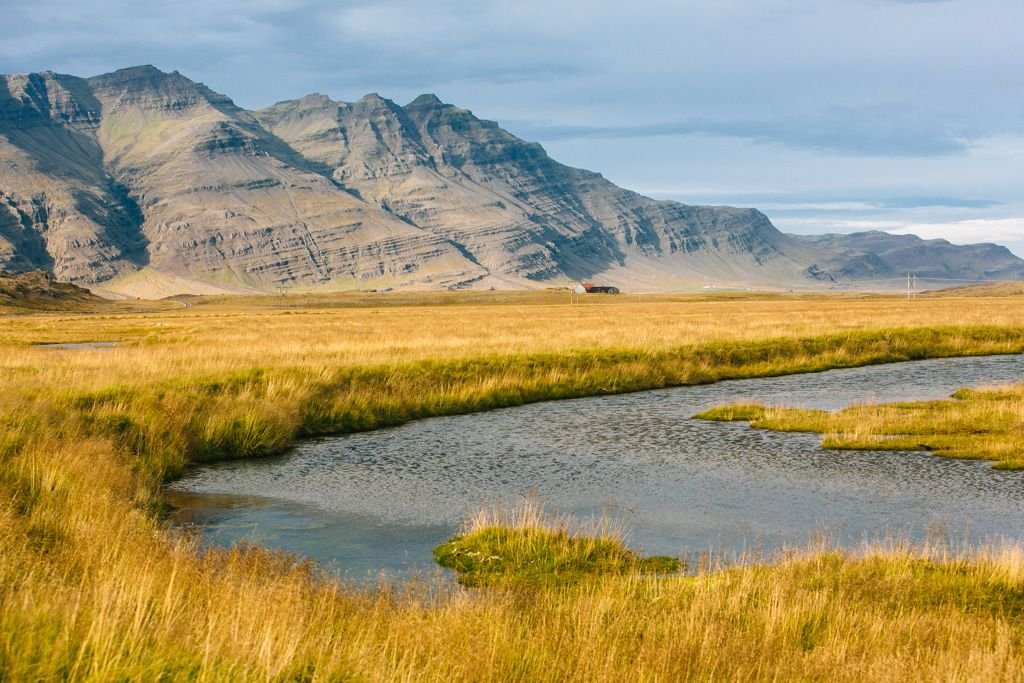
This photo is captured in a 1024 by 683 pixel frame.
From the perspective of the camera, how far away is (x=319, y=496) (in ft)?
59.6

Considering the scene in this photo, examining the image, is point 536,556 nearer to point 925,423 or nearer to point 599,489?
point 599,489

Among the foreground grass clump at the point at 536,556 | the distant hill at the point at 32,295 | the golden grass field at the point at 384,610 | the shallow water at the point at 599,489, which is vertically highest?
the golden grass field at the point at 384,610

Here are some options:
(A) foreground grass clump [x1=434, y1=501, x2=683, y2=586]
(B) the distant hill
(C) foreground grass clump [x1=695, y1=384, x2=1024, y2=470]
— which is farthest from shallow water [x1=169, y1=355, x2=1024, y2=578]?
(B) the distant hill

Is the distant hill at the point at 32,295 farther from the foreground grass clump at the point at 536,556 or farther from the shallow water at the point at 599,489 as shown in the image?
the foreground grass clump at the point at 536,556

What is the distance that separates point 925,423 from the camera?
2525 centimetres

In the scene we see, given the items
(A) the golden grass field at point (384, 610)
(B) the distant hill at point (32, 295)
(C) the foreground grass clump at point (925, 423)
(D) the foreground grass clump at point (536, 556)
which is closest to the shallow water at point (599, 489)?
(D) the foreground grass clump at point (536, 556)

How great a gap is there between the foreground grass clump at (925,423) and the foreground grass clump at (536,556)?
11216 mm

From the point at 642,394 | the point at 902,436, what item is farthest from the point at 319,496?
the point at 642,394

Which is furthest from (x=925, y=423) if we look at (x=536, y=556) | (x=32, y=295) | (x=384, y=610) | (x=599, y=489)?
(x=32, y=295)

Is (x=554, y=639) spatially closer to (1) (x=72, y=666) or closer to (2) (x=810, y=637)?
(2) (x=810, y=637)

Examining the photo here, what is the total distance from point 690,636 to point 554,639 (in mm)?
1253

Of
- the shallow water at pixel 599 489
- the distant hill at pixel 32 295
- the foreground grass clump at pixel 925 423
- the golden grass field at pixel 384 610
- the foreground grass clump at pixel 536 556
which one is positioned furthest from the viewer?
the distant hill at pixel 32 295

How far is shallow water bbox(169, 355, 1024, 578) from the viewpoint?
14945 mm

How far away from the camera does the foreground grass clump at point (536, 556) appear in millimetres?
12250
